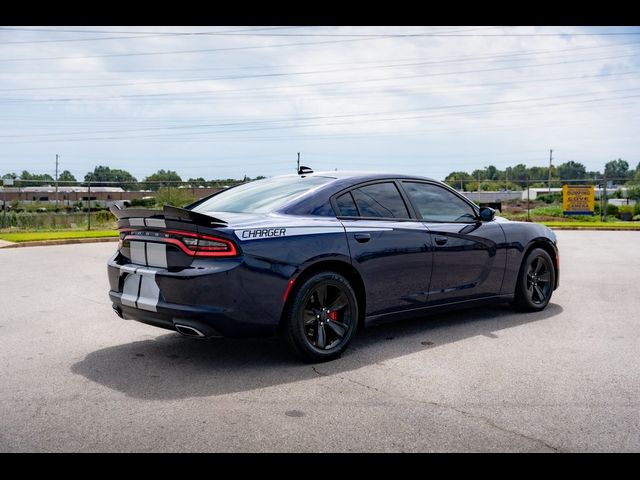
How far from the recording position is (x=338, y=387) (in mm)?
4426

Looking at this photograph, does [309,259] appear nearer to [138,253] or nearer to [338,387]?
[338,387]

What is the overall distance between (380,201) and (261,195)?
1076mm

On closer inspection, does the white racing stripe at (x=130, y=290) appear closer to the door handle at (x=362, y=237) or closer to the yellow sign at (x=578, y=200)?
the door handle at (x=362, y=237)

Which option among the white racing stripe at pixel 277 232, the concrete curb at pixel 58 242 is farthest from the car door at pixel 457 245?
the concrete curb at pixel 58 242

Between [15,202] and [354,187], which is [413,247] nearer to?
[354,187]

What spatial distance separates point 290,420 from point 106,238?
15.8m

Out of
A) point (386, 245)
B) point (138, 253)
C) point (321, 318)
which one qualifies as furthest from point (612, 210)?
point (138, 253)

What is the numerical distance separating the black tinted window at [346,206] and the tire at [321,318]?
0.61 m

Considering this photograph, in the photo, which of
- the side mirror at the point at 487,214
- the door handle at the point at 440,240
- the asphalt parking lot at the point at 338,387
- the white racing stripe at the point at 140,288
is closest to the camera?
the asphalt parking lot at the point at 338,387

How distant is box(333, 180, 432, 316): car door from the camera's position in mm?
5367

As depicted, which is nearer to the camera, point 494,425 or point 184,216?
point 494,425

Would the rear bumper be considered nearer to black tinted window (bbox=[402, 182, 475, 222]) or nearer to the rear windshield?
the rear windshield

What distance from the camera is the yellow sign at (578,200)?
2975 centimetres

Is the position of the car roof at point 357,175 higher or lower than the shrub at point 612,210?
higher
